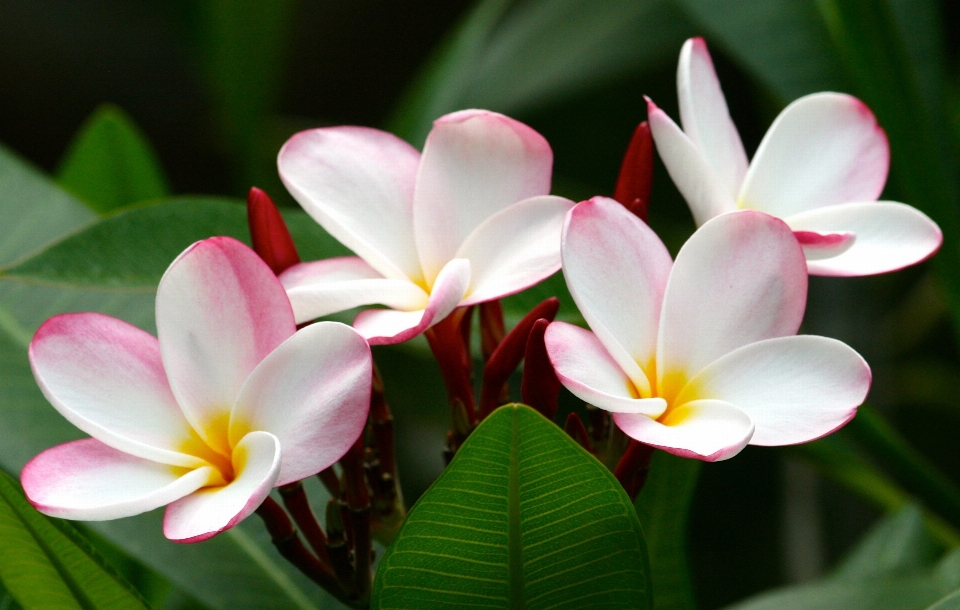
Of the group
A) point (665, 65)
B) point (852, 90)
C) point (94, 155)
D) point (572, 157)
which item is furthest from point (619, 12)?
point (94, 155)

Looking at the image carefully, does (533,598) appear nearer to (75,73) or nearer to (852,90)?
(852,90)

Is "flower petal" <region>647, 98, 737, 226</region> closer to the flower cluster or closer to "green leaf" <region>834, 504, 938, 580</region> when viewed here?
the flower cluster

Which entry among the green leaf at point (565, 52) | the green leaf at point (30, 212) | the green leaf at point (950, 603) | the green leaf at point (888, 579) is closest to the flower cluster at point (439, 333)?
the green leaf at point (950, 603)

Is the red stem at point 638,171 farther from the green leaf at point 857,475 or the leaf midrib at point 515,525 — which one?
the green leaf at point 857,475

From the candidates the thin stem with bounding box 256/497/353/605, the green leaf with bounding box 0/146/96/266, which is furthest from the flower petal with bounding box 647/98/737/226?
the green leaf with bounding box 0/146/96/266

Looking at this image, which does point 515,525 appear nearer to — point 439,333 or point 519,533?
point 519,533

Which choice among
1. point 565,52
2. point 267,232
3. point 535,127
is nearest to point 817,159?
point 267,232
